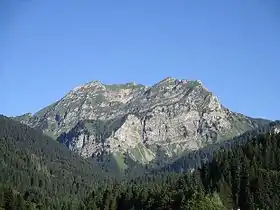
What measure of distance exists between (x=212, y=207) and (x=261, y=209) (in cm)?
3987

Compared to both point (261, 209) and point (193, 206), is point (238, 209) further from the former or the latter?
point (193, 206)

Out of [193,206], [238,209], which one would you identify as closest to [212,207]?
[193,206]

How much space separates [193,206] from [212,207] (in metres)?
6.08

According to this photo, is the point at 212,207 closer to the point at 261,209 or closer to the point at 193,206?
the point at 193,206

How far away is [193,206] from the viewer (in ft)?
549

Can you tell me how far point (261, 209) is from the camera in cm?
19750

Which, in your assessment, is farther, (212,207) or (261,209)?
(261,209)

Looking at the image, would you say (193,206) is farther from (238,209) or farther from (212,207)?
(238,209)

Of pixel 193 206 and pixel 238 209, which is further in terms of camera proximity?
pixel 238 209

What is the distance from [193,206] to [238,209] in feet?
123

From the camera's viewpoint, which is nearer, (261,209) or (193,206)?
(193,206)

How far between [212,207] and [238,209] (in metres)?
38.8

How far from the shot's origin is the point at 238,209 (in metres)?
200
